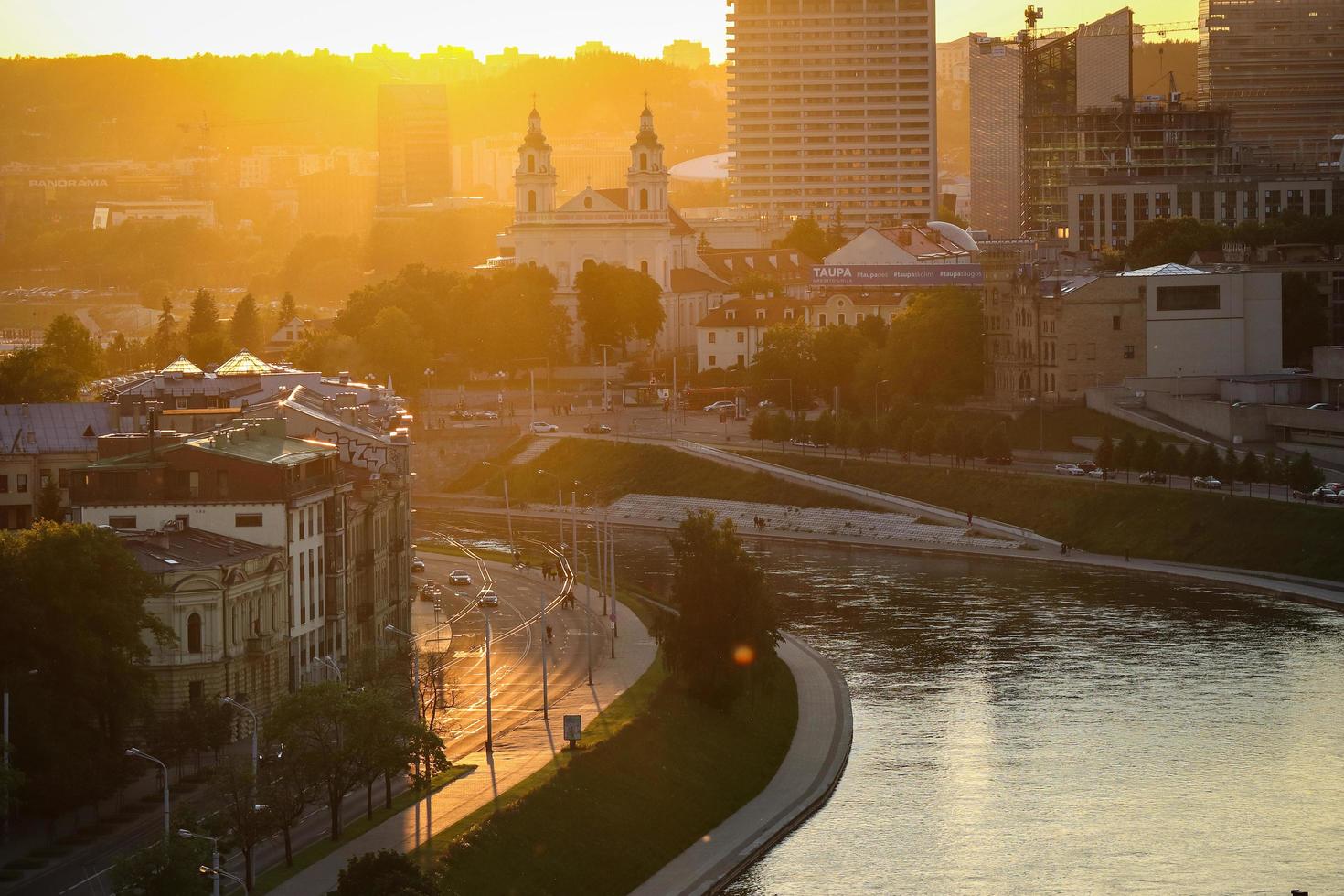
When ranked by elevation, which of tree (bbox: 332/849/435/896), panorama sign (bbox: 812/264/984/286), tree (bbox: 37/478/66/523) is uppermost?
panorama sign (bbox: 812/264/984/286)

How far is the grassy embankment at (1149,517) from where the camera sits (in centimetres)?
7138

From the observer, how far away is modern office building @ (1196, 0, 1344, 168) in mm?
159125

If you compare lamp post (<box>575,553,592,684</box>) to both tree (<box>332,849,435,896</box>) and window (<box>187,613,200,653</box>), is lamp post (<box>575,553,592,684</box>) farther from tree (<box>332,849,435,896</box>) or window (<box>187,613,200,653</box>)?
tree (<box>332,849,435,896</box>)

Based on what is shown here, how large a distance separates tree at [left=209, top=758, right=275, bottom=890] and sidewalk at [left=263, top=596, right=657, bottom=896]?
81cm

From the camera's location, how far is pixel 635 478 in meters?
96.9

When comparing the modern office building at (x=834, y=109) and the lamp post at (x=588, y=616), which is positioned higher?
the modern office building at (x=834, y=109)

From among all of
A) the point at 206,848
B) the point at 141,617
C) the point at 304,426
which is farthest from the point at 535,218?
the point at 206,848

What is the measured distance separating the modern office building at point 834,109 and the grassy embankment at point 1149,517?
9640 cm

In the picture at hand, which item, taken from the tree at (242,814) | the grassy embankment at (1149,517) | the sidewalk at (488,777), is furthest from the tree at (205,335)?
the tree at (242,814)

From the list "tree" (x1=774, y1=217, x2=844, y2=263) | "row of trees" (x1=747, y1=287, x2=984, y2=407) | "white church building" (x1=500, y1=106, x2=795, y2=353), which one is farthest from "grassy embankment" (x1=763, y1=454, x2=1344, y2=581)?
"tree" (x1=774, y1=217, x2=844, y2=263)

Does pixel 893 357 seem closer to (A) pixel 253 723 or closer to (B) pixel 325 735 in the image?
(A) pixel 253 723

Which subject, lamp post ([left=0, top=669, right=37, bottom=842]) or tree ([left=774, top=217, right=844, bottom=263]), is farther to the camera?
tree ([left=774, top=217, right=844, bottom=263])

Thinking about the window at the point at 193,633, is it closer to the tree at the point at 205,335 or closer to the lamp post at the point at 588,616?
the lamp post at the point at 588,616

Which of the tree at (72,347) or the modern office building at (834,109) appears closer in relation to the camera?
the tree at (72,347)
